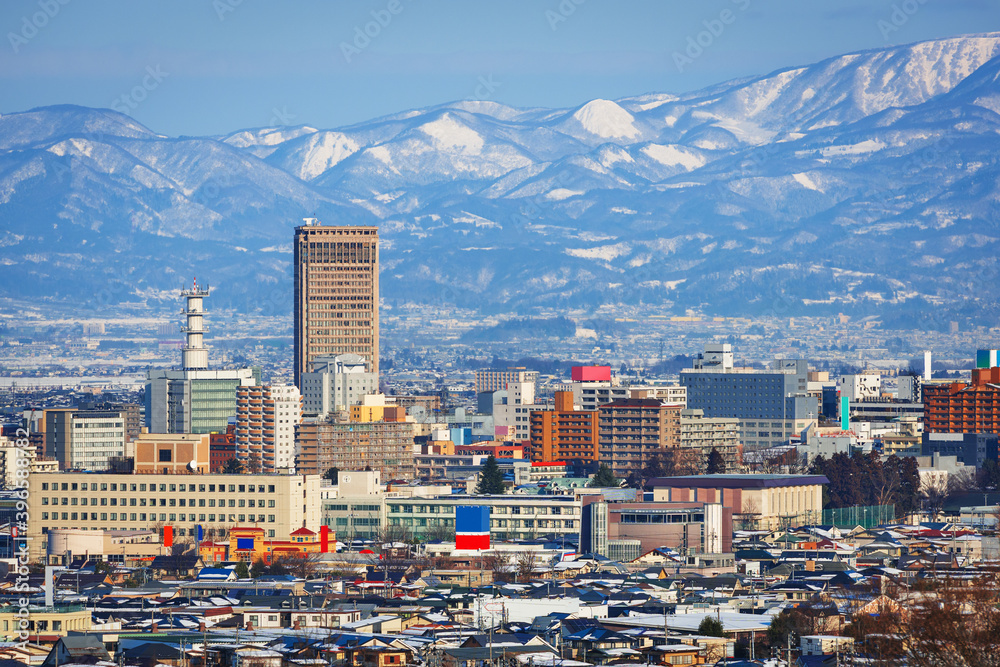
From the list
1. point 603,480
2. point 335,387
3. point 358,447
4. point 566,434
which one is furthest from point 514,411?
point 603,480

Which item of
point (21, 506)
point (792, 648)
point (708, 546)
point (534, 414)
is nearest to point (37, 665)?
point (792, 648)

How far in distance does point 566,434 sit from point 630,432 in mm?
3081

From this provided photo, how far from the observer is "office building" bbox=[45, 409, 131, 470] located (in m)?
106

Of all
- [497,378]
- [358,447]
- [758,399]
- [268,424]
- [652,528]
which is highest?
[497,378]

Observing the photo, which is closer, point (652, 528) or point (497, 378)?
point (652, 528)

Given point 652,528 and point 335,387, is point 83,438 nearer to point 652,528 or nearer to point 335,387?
point 335,387

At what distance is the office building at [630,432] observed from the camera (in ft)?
340

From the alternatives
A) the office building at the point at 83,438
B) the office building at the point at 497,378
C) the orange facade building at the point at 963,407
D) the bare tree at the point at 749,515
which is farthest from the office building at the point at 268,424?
the office building at the point at 497,378

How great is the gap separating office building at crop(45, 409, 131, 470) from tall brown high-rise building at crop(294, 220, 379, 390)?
3939 cm

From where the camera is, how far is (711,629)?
136 feet

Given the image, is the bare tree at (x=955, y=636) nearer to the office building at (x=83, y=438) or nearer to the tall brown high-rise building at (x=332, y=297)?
the office building at (x=83, y=438)

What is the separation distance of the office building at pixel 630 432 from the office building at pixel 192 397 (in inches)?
866

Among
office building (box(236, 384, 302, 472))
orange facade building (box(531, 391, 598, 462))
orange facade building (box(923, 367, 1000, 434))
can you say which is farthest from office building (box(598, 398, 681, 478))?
orange facade building (box(923, 367, 1000, 434))

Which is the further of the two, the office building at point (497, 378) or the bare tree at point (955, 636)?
the office building at point (497, 378)
